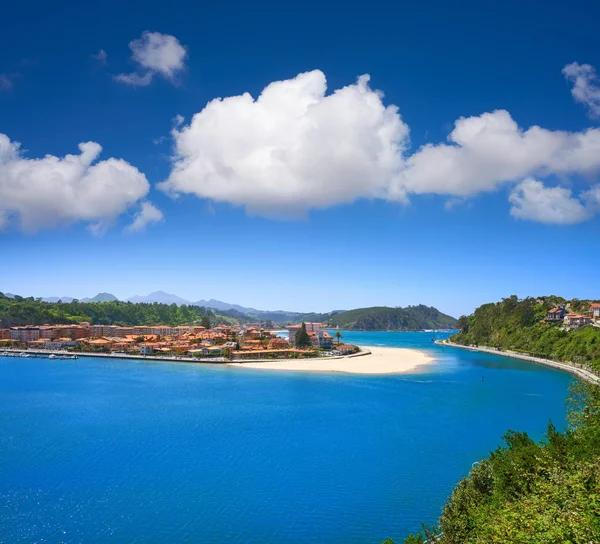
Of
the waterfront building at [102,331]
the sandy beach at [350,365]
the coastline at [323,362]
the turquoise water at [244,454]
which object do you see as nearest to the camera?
the turquoise water at [244,454]

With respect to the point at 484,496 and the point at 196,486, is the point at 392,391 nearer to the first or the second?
the point at 196,486

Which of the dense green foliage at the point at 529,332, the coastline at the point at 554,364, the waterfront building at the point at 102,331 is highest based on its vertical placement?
the dense green foliage at the point at 529,332

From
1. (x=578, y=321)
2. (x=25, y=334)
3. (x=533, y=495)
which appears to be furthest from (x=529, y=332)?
(x=25, y=334)

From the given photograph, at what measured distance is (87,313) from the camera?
13925 centimetres

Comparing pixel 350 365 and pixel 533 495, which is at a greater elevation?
pixel 533 495

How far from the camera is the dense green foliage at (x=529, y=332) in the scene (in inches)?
2574

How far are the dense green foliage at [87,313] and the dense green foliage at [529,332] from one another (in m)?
99.7

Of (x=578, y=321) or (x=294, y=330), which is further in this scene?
(x=294, y=330)

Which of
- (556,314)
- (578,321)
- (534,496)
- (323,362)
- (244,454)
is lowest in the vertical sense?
(244,454)

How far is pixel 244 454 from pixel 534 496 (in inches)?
728

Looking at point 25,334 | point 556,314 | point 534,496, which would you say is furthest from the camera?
point 25,334

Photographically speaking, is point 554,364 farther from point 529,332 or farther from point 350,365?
point 350,365

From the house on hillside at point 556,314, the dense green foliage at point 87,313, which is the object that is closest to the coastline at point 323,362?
the house on hillside at point 556,314

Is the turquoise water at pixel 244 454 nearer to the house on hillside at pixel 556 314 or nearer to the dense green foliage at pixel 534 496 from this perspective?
the dense green foliage at pixel 534 496
